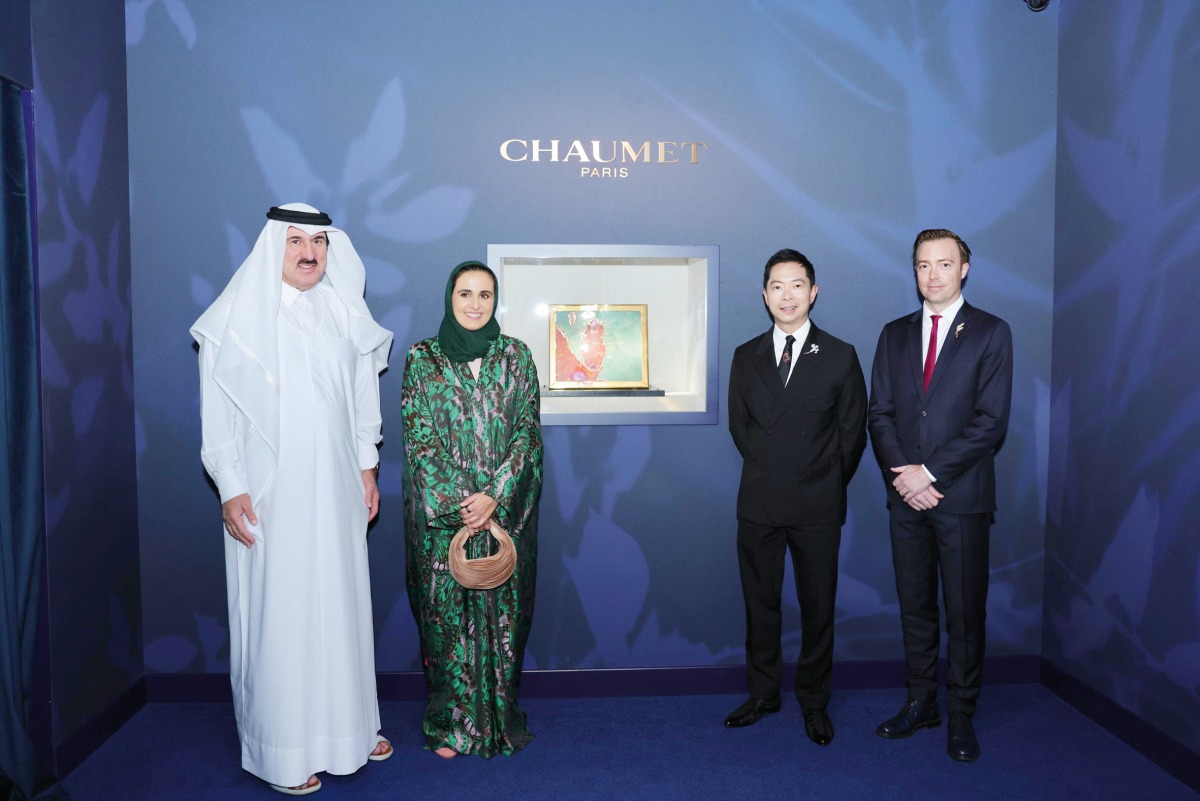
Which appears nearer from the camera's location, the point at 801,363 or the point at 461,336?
the point at 461,336

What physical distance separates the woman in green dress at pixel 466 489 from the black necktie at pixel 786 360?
1.02 meters

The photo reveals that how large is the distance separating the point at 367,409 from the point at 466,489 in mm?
504

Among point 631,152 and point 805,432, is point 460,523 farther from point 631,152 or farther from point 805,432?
point 631,152

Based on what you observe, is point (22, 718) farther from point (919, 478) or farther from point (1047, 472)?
point (1047, 472)

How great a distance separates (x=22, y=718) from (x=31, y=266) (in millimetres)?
1456

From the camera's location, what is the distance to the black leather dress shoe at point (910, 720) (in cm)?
305

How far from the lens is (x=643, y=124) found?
11.1 ft

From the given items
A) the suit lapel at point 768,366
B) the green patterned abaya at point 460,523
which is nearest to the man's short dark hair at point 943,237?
the suit lapel at point 768,366

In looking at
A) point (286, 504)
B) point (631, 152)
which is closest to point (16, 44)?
point (286, 504)

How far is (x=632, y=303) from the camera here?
3689mm

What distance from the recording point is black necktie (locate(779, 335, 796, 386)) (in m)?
3.08

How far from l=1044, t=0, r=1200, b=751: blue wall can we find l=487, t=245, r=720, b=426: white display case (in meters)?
1.54

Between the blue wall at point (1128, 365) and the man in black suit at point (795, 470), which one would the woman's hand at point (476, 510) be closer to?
the man in black suit at point (795, 470)

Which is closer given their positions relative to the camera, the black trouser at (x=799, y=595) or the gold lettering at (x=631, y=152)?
the black trouser at (x=799, y=595)
